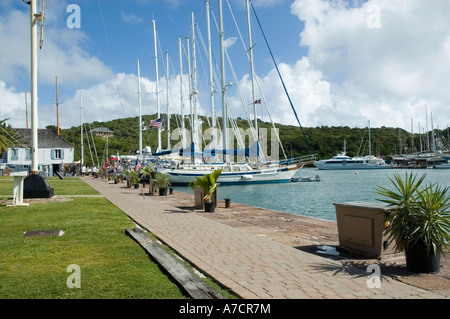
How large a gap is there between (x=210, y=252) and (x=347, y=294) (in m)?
3.02

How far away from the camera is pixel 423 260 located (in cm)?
562

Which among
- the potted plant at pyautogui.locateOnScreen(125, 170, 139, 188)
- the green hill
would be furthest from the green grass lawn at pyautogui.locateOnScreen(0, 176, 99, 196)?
the green hill

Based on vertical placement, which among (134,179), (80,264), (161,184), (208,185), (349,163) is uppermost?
(349,163)

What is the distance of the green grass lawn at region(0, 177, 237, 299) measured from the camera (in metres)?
4.69

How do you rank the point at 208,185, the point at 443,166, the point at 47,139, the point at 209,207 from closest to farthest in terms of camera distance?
the point at 209,207
the point at 208,185
the point at 47,139
the point at 443,166

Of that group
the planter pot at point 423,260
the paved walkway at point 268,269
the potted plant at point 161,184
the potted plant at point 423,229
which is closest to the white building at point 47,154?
the potted plant at point 161,184

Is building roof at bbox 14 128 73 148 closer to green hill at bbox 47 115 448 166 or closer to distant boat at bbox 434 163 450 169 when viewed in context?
green hill at bbox 47 115 448 166

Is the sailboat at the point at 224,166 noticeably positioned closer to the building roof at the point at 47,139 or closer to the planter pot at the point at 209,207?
the planter pot at the point at 209,207

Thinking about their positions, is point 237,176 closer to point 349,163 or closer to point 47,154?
point 47,154

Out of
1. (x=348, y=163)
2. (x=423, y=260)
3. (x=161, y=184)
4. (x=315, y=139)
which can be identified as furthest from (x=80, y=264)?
(x=315, y=139)

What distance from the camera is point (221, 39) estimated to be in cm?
3791

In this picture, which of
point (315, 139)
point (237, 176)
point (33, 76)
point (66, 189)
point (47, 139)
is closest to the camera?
point (33, 76)

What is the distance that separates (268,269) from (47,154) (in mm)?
65665

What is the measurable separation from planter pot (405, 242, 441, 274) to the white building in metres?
64.7
